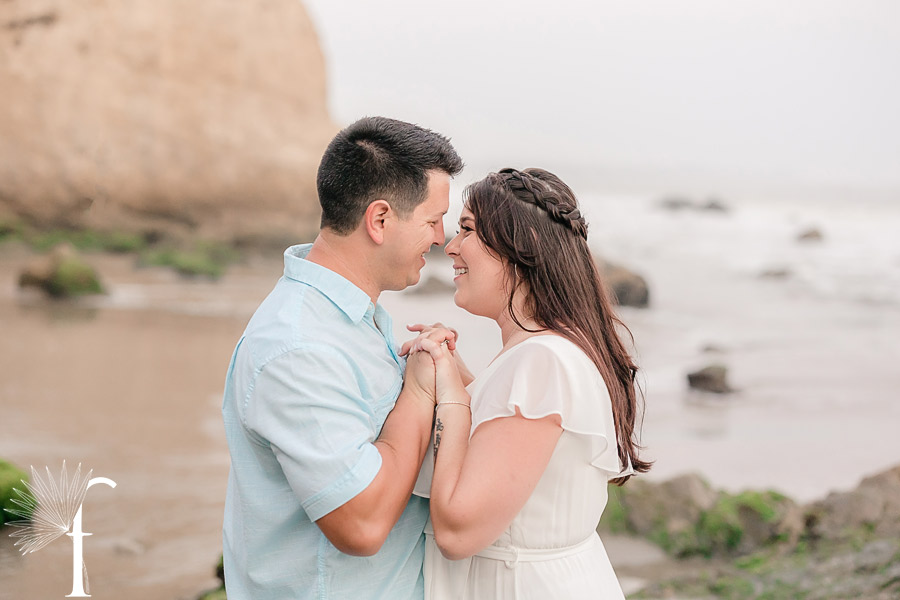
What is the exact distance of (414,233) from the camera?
217 centimetres

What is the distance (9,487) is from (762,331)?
44.6ft

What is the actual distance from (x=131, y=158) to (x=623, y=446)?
1901 cm

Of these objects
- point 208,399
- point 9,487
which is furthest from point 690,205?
point 9,487

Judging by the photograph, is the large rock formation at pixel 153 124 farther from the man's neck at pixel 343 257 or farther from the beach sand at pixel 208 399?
the man's neck at pixel 343 257

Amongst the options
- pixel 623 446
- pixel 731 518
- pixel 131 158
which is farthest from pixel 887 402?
pixel 131 158

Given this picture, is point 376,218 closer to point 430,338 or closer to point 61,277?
point 430,338

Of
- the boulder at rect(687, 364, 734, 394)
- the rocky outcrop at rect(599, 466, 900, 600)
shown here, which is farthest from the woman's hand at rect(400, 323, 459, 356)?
the boulder at rect(687, 364, 734, 394)

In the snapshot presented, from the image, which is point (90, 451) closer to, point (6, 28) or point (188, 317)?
point (188, 317)

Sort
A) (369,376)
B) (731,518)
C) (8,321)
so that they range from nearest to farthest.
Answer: (369,376) → (731,518) → (8,321)

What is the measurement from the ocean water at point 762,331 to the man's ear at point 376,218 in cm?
71

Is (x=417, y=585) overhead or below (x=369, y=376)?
below

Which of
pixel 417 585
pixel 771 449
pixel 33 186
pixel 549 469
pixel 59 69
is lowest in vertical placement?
pixel 771 449

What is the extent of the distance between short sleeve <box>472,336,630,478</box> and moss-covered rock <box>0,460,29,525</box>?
153 inches

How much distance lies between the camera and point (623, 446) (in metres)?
2.27
